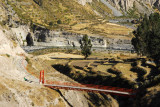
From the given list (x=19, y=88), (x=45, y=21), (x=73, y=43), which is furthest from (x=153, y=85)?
(x=45, y=21)

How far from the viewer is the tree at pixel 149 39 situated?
5781 centimetres

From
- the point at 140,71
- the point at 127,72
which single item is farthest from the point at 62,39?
the point at 140,71

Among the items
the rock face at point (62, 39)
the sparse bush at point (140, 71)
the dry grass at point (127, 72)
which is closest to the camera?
the dry grass at point (127, 72)

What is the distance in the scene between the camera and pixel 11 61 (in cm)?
4206

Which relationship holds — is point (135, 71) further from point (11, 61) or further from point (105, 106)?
point (11, 61)

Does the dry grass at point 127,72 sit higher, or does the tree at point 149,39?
the tree at point 149,39

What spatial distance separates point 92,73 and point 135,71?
40.4 feet

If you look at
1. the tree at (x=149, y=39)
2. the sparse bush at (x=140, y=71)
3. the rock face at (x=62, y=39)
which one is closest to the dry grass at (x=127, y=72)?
the sparse bush at (x=140, y=71)

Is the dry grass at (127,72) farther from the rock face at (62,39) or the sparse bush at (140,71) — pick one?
the rock face at (62,39)

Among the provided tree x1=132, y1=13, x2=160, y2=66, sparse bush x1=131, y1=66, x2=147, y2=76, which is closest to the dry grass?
sparse bush x1=131, y1=66, x2=147, y2=76

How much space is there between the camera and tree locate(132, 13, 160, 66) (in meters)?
57.8

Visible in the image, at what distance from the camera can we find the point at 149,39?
62.0 meters

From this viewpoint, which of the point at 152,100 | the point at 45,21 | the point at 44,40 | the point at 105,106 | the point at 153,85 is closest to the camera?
the point at 152,100

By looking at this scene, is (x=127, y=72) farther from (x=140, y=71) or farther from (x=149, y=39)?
(x=149, y=39)
